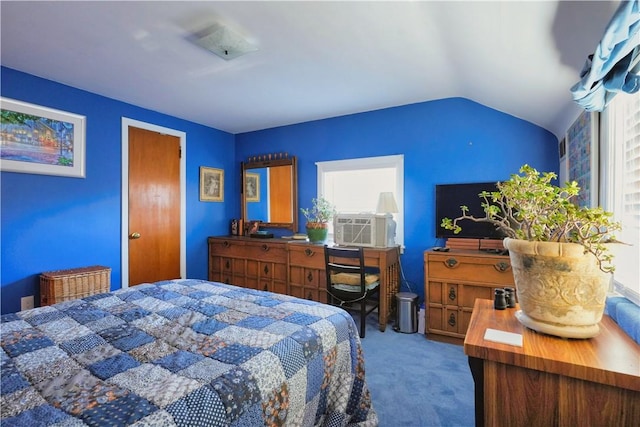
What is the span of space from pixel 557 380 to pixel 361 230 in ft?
8.25

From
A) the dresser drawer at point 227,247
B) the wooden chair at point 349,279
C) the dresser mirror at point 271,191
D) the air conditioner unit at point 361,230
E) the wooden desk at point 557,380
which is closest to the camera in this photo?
the wooden desk at point 557,380

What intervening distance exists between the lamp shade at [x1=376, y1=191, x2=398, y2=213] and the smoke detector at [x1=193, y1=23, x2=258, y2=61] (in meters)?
1.92

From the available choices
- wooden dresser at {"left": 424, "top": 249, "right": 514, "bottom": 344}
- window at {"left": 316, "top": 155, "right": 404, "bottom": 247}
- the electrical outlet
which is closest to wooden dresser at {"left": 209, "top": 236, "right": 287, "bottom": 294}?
window at {"left": 316, "top": 155, "right": 404, "bottom": 247}

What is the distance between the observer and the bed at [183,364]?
2.90 ft

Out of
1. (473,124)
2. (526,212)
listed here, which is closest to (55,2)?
(526,212)

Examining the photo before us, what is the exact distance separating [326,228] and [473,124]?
6.33 feet

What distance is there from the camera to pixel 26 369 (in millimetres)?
1071

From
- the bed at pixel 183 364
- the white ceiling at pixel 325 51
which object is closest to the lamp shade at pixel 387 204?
the white ceiling at pixel 325 51

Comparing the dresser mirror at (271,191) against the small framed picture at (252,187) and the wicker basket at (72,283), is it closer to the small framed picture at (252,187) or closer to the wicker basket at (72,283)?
the small framed picture at (252,187)

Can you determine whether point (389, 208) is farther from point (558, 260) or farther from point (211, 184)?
point (211, 184)

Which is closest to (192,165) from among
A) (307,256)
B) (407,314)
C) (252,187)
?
(252,187)

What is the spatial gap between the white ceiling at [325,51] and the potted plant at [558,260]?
85 cm

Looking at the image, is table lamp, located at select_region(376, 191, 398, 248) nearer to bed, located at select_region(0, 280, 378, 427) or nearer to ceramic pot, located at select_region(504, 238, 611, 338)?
bed, located at select_region(0, 280, 378, 427)

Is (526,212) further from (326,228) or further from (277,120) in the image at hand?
(277,120)
